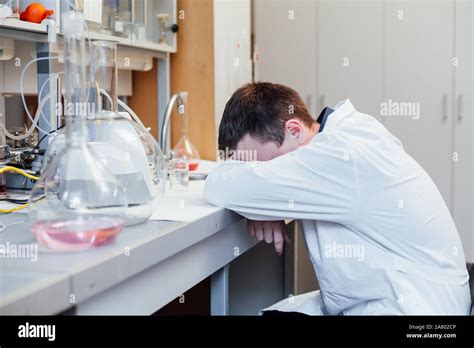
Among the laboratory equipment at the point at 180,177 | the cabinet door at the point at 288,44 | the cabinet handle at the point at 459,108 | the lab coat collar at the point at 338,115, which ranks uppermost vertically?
the cabinet door at the point at 288,44

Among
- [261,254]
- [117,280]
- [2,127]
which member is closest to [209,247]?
[117,280]

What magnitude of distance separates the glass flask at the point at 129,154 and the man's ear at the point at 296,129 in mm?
354

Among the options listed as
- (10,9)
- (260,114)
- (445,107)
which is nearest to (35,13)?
(10,9)

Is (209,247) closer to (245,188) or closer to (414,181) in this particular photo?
(245,188)

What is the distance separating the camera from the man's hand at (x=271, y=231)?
1.43 meters

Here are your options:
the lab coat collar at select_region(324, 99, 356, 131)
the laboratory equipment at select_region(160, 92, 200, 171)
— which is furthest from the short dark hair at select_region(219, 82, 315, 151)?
the laboratory equipment at select_region(160, 92, 200, 171)

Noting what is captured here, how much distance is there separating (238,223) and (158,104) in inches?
54.2

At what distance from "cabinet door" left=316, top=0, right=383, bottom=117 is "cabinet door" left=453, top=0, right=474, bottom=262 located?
398 millimetres

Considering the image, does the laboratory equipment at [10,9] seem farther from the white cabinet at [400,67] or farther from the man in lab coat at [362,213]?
the white cabinet at [400,67]

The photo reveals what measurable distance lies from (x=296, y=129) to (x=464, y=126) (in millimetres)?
1854

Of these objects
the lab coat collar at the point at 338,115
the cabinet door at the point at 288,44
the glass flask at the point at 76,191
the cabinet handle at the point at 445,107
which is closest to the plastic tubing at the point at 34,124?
the glass flask at the point at 76,191

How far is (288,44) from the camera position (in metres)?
3.23

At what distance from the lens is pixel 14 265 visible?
822 millimetres

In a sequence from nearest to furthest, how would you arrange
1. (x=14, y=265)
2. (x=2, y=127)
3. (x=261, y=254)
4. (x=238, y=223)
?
(x=14, y=265)
(x=238, y=223)
(x=2, y=127)
(x=261, y=254)
